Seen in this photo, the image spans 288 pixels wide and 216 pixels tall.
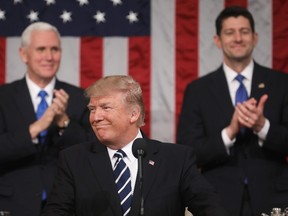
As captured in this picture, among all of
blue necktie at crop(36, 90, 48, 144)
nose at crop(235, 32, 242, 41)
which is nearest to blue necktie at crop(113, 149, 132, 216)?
blue necktie at crop(36, 90, 48, 144)

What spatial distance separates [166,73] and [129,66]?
0.99 feet

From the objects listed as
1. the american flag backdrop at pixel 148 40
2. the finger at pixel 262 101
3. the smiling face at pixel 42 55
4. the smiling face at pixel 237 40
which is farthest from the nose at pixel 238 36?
the smiling face at pixel 42 55

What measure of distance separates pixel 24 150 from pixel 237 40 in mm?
1650

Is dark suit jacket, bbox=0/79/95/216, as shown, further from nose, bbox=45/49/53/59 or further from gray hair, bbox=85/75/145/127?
gray hair, bbox=85/75/145/127

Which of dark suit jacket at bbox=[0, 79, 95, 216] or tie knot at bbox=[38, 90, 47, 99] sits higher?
tie knot at bbox=[38, 90, 47, 99]

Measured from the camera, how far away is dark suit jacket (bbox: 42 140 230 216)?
3436 mm

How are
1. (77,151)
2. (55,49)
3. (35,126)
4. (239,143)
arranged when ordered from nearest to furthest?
(77,151) → (35,126) → (239,143) → (55,49)

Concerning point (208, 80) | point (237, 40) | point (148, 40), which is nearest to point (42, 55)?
point (148, 40)

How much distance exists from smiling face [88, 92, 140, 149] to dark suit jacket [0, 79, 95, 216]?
1.07m

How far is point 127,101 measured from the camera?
358cm

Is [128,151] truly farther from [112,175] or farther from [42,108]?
[42,108]

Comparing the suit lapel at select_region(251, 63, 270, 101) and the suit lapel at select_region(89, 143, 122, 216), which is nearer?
the suit lapel at select_region(89, 143, 122, 216)

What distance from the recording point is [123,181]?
3518mm

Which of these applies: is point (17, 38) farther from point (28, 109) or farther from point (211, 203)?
point (211, 203)
